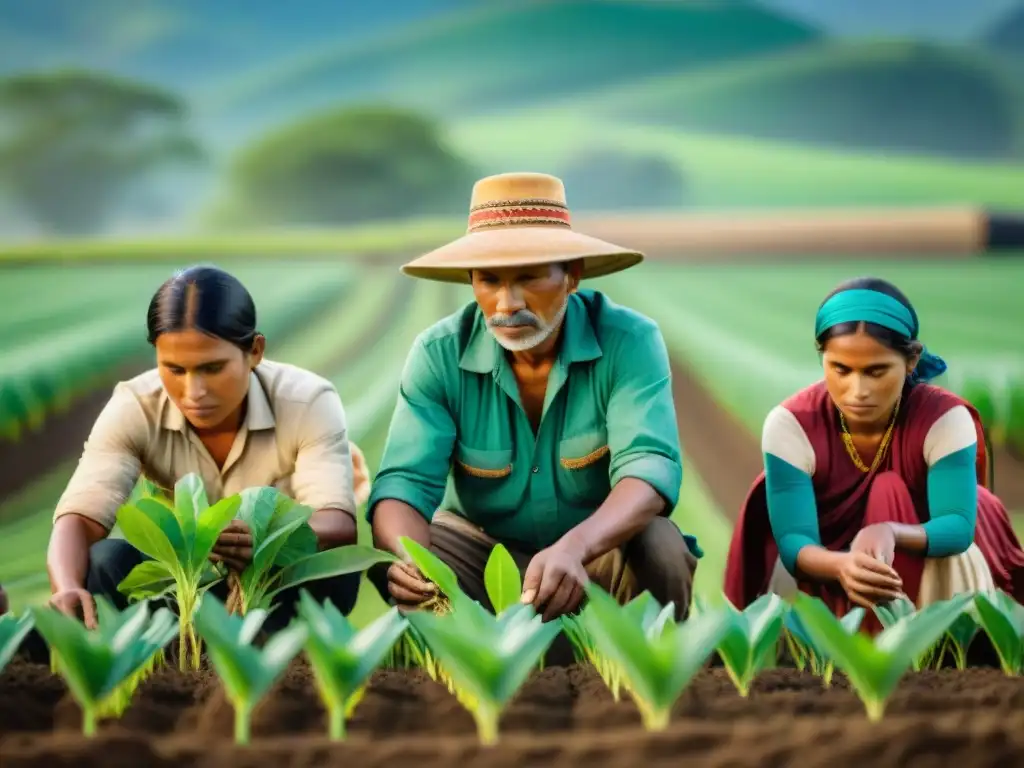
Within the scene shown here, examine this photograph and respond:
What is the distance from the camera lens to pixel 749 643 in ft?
5.04

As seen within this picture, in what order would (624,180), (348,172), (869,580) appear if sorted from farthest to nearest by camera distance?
(348,172), (624,180), (869,580)

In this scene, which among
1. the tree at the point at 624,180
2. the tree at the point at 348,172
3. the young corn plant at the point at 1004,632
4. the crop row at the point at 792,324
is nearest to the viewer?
the young corn plant at the point at 1004,632

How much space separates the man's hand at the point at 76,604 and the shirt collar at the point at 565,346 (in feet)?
2.70

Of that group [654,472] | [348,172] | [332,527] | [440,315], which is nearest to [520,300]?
[654,472]

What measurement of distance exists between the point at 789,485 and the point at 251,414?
1.04 metres

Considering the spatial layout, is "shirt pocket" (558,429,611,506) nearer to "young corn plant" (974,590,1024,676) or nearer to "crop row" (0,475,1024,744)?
"crop row" (0,475,1024,744)

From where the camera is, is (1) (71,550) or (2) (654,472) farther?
(2) (654,472)

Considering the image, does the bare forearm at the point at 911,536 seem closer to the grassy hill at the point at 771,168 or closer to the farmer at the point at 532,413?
the farmer at the point at 532,413

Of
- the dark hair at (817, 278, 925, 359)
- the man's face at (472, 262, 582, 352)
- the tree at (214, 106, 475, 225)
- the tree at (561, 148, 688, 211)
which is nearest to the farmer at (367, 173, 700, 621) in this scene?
the man's face at (472, 262, 582, 352)

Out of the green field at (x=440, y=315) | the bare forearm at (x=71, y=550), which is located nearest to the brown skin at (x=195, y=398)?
the bare forearm at (x=71, y=550)

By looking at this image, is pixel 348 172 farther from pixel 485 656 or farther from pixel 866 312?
pixel 485 656

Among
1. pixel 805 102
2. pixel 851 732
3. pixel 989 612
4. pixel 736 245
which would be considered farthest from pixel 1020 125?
pixel 851 732

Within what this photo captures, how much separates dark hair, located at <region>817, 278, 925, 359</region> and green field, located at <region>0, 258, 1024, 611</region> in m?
1.28

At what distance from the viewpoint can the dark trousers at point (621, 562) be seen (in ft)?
7.04
